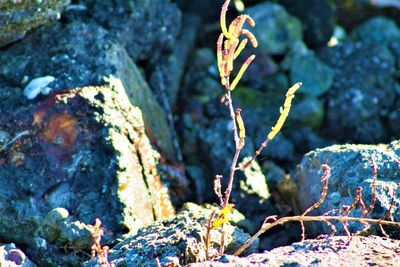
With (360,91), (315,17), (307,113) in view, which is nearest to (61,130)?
(307,113)

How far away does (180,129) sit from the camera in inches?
183

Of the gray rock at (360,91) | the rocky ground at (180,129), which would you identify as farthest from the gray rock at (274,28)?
the gray rock at (360,91)

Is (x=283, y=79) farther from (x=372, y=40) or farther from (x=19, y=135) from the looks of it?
(x=19, y=135)

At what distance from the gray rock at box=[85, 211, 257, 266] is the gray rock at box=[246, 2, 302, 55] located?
235cm

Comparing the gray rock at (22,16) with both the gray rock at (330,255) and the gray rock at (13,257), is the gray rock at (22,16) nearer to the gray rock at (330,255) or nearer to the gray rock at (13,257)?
the gray rock at (13,257)

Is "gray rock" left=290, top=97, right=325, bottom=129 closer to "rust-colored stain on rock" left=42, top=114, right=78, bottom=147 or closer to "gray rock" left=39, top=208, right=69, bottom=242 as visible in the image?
"rust-colored stain on rock" left=42, top=114, right=78, bottom=147

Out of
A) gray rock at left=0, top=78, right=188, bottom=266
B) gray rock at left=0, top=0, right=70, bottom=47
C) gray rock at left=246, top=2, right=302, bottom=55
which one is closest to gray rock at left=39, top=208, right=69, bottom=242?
gray rock at left=0, top=78, right=188, bottom=266

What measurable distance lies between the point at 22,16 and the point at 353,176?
75.9 inches

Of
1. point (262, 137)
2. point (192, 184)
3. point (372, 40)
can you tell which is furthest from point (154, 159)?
point (372, 40)

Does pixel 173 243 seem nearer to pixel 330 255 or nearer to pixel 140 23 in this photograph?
pixel 330 255

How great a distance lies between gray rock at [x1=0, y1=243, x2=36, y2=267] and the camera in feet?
10.4

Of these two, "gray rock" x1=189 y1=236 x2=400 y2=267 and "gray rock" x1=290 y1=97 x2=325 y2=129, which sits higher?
"gray rock" x1=189 y1=236 x2=400 y2=267

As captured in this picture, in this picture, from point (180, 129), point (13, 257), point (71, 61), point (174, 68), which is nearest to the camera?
point (13, 257)

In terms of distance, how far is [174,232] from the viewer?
295 cm
